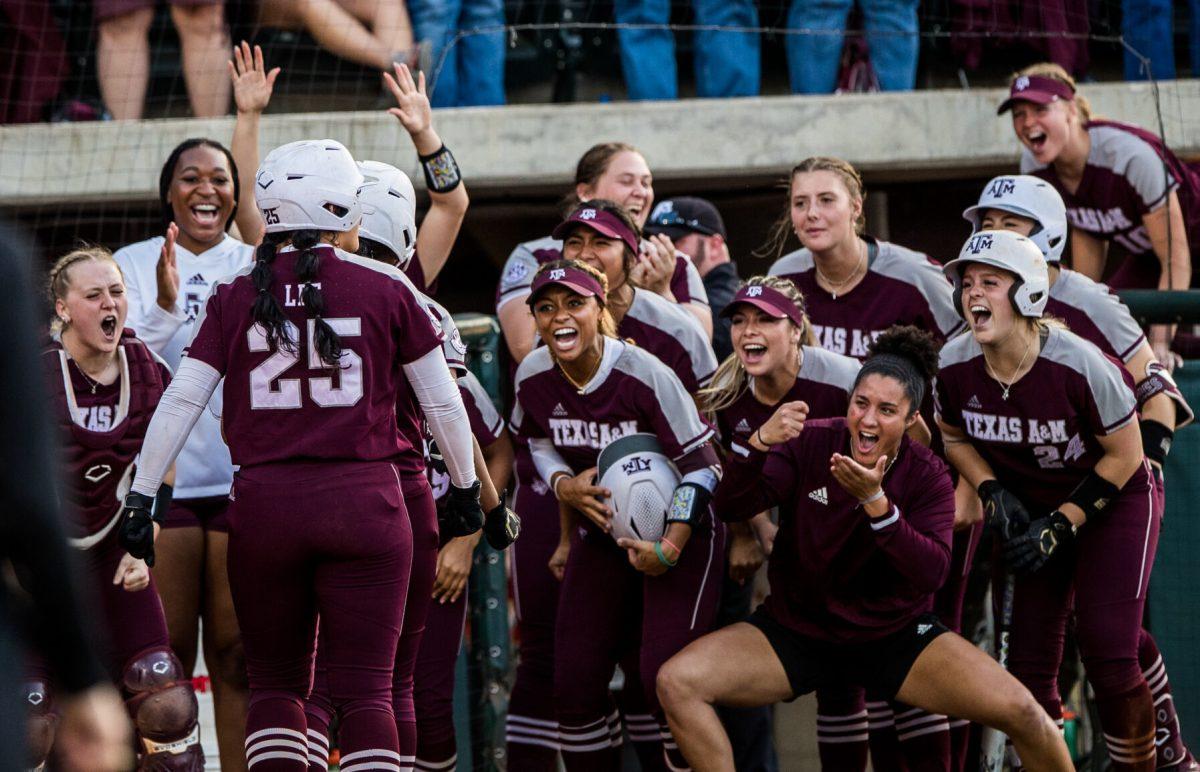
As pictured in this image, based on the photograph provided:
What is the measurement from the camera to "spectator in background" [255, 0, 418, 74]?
8.82 metres

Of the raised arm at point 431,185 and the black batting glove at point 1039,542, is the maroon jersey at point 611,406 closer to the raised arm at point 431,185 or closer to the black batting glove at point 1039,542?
the raised arm at point 431,185

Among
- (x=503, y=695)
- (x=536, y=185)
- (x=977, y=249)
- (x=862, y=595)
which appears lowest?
(x=503, y=695)

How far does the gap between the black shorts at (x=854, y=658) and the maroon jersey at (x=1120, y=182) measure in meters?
2.50

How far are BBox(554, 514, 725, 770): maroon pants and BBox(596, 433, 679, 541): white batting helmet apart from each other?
18cm

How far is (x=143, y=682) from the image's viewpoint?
511 centimetres

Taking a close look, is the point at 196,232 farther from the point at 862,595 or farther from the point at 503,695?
the point at 862,595

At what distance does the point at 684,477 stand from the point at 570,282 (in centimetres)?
77

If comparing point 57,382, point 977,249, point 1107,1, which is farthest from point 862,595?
point 1107,1

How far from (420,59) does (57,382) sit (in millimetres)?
3928

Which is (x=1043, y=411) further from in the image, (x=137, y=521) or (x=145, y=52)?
(x=145, y=52)

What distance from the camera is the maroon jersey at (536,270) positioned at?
6164mm

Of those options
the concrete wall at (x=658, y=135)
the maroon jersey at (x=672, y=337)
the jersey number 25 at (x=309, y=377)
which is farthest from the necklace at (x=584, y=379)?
the concrete wall at (x=658, y=135)

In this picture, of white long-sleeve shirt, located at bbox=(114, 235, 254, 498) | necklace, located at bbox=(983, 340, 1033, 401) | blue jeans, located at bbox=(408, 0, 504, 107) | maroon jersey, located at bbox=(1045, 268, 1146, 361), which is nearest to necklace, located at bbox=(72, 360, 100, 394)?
white long-sleeve shirt, located at bbox=(114, 235, 254, 498)

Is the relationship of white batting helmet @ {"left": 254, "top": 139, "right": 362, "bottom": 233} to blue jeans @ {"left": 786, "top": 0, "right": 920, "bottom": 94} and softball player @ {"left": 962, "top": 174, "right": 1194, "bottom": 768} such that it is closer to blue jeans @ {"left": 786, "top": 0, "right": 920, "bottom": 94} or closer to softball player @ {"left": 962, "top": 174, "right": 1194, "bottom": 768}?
softball player @ {"left": 962, "top": 174, "right": 1194, "bottom": 768}
